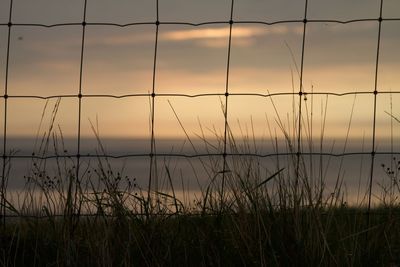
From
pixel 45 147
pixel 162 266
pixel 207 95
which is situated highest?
pixel 207 95

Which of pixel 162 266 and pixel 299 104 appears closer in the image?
pixel 162 266

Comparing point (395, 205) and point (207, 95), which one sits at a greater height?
point (207, 95)

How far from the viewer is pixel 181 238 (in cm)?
337

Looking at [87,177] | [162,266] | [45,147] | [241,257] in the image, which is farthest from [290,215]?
[45,147]

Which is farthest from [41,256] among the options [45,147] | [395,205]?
[395,205]

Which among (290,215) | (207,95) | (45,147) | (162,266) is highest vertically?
(207,95)

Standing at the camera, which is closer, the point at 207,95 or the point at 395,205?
the point at 395,205

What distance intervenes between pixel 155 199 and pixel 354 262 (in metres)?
0.81

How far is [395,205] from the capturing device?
3660mm

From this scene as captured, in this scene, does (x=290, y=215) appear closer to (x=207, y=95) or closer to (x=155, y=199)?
(x=155, y=199)

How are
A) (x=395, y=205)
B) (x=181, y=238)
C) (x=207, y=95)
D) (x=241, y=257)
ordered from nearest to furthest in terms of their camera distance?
(x=241, y=257), (x=181, y=238), (x=395, y=205), (x=207, y=95)

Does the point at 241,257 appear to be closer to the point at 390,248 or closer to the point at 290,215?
the point at 290,215

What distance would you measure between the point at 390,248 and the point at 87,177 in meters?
1.23

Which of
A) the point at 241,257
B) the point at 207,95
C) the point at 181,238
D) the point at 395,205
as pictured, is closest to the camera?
the point at 241,257
